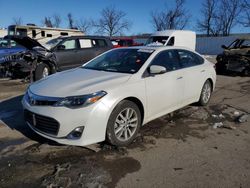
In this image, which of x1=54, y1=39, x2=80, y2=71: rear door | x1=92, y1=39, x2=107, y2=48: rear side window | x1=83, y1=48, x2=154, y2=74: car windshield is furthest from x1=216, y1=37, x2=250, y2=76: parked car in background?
x1=83, y1=48, x2=154, y2=74: car windshield

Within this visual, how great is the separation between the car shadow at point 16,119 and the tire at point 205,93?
11.7 ft

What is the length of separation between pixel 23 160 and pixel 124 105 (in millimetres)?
1610

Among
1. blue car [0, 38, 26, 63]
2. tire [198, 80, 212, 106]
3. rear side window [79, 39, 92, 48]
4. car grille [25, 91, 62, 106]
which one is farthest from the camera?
blue car [0, 38, 26, 63]

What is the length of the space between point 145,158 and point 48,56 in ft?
24.4

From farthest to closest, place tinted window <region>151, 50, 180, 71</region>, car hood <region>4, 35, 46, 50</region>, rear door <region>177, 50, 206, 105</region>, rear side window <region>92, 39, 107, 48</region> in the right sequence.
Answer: rear side window <region>92, 39, 107, 48</region>, car hood <region>4, 35, 46, 50</region>, rear door <region>177, 50, 206, 105</region>, tinted window <region>151, 50, 180, 71</region>

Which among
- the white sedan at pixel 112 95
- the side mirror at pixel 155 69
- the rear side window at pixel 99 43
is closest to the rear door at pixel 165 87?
the white sedan at pixel 112 95

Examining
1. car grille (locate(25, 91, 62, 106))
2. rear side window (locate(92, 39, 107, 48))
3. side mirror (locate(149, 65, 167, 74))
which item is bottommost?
car grille (locate(25, 91, 62, 106))

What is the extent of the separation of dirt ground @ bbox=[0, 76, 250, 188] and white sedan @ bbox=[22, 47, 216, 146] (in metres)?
0.28

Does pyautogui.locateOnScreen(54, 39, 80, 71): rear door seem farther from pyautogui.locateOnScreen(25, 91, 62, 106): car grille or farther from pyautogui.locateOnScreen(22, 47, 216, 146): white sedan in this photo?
pyautogui.locateOnScreen(25, 91, 62, 106): car grille

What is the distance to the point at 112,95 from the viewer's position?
399 cm

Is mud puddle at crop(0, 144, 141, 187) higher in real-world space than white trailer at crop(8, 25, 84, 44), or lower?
lower

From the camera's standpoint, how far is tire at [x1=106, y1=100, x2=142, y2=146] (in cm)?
404

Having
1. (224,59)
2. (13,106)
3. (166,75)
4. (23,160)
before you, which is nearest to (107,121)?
(23,160)

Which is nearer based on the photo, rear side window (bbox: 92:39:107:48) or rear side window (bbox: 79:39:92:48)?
rear side window (bbox: 79:39:92:48)
